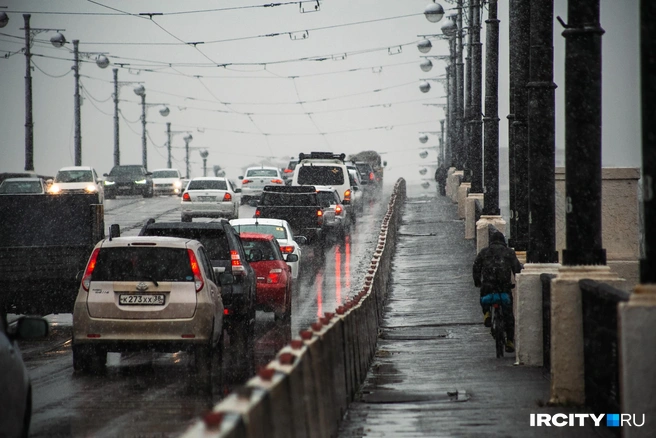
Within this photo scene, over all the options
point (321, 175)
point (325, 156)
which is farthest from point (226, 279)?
point (325, 156)

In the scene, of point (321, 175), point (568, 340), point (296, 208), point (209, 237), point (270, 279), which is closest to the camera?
point (568, 340)

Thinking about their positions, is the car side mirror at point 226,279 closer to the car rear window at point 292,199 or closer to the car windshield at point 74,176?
the car rear window at point 292,199

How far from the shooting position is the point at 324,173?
4512 centimetres

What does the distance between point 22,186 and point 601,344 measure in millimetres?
40276

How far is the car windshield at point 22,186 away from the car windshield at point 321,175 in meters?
10.7

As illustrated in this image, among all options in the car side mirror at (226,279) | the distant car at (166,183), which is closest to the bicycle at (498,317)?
the car side mirror at (226,279)

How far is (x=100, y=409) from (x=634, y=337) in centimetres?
543

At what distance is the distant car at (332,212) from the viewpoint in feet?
128

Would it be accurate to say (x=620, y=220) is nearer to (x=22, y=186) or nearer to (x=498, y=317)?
(x=498, y=317)

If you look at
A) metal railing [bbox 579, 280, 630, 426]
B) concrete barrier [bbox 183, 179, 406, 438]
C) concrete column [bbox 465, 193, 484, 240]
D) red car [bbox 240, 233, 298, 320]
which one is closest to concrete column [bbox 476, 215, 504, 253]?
concrete column [bbox 465, 193, 484, 240]

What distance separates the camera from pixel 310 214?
120 ft

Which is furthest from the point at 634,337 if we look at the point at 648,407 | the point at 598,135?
the point at 598,135

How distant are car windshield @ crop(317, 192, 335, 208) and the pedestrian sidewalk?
1066 cm

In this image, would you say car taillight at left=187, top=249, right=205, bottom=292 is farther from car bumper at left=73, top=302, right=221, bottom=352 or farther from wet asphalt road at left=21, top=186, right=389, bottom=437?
wet asphalt road at left=21, top=186, right=389, bottom=437
